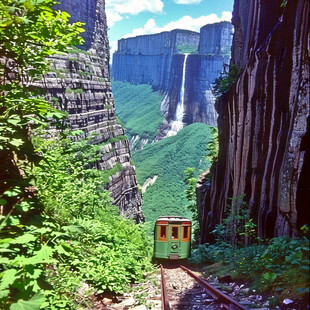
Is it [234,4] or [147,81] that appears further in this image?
[147,81]

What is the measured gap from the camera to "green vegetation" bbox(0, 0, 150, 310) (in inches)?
153

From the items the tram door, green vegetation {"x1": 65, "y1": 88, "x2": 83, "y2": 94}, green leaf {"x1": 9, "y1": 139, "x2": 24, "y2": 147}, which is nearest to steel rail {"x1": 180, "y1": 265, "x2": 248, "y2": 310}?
green leaf {"x1": 9, "y1": 139, "x2": 24, "y2": 147}

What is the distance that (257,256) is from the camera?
7.84 meters

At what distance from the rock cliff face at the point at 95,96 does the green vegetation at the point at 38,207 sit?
70.7 ft

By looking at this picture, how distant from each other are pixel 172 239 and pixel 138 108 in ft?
387

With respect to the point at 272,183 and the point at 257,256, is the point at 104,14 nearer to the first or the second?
the point at 272,183

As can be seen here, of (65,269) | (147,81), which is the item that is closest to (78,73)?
(65,269)

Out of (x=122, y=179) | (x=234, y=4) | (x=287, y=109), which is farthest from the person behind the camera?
(x=122, y=179)

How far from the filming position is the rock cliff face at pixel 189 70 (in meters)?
102

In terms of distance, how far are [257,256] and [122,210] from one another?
93.7ft

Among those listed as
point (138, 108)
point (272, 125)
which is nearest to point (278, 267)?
point (272, 125)

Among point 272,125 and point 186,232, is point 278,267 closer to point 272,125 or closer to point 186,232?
point 272,125

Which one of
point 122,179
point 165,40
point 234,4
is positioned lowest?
point 122,179

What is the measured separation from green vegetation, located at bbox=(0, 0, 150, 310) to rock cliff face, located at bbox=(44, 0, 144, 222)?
70.7 ft
